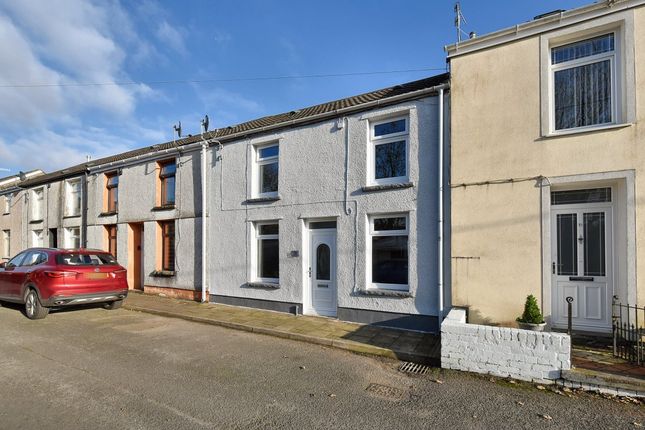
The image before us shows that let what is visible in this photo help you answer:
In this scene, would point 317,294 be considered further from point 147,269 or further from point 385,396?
point 147,269

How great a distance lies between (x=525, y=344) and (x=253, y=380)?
377 centimetres

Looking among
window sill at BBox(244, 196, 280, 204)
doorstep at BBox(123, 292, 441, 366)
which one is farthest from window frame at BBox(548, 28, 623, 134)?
window sill at BBox(244, 196, 280, 204)

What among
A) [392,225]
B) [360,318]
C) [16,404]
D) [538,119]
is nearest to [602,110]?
[538,119]

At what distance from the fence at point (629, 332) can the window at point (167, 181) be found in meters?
11.8

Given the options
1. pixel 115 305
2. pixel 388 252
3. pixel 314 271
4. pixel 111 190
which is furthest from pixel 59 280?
pixel 388 252

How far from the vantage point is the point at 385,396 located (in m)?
4.54

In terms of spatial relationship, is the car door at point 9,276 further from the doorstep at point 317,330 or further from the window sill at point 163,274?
the window sill at point 163,274

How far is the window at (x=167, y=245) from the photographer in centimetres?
1205

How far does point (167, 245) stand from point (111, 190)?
421cm

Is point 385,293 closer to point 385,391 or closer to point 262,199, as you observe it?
point 385,391

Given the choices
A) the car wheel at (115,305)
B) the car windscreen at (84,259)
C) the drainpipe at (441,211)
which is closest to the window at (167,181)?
the car windscreen at (84,259)

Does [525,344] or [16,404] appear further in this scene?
[525,344]

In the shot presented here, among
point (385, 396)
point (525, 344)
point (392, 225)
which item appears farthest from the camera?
point (392, 225)

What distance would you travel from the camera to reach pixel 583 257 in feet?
21.1
